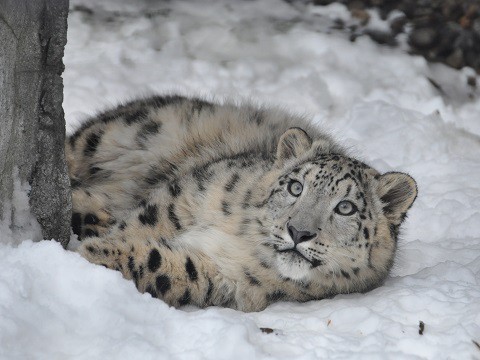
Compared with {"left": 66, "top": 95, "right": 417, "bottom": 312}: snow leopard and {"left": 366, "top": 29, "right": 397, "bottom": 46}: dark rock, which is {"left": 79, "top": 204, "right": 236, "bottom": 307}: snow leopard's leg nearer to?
{"left": 66, "top": 95, "right": 417, "bottom": 312}: snow leopard

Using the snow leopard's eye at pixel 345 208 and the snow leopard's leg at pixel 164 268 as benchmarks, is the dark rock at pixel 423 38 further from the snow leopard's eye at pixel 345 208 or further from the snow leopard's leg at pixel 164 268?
the snow leopard's leg at pixel 164 268

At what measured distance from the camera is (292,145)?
179 inches

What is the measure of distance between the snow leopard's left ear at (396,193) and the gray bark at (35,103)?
159 cm

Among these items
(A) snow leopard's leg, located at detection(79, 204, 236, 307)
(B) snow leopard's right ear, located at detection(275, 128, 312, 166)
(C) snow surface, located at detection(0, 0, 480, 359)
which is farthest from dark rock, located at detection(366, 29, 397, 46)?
(A) snow leopard's leg, located at detection(79, 204, 236, 307)

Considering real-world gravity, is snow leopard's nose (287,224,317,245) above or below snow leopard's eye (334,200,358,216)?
below

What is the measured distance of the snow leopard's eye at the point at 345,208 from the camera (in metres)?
4.20

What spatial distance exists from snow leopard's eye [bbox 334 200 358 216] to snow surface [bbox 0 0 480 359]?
0.41 m

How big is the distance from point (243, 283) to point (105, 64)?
361 centimetres

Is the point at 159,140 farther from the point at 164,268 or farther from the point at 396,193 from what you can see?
the point at 396,193

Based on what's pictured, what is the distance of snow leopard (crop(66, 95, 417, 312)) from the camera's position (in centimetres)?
411

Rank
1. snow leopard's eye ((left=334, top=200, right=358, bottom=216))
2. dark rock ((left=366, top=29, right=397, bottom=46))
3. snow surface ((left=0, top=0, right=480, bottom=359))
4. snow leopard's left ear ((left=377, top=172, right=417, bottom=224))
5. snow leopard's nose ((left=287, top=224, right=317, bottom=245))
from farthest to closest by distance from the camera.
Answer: dark rock ((left=366, top=29, right=397, bottom=46)) < snow leopard's left ear ((left=377, top=172, right=417, bottom=224)) < snow leopard's eye ((left=334, top=200, right=358, bottom=216)) < snow leopard's nose ((left=287, top=224, right=317, bottom=245)) < snow surface ((left=0, top=0, right=480, bottom=359))

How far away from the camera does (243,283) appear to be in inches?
Result: 165

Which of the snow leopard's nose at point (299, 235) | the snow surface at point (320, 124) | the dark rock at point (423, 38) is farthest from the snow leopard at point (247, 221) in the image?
the dark rock at point (423, 38)

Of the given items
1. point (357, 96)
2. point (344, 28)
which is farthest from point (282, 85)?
point (344, 28)
